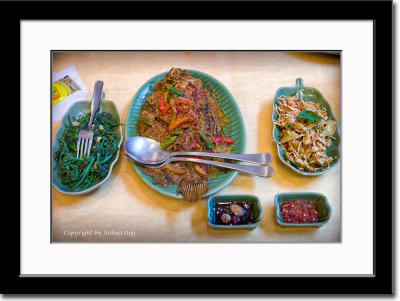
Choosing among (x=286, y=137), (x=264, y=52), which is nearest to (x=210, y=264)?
(x=286, y=137)

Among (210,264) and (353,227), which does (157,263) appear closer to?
(210,264)

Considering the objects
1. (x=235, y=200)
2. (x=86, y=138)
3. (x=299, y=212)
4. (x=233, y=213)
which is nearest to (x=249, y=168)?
(x=235, y=200)

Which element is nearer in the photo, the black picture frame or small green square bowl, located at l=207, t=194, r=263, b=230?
the black picture frame

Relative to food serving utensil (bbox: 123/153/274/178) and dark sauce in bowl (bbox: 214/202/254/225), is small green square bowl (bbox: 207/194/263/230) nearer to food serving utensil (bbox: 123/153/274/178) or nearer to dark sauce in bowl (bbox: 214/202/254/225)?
dark sauce in bowl (bbox: 214/202/254/225)

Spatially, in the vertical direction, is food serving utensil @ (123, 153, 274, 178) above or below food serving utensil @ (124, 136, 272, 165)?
below

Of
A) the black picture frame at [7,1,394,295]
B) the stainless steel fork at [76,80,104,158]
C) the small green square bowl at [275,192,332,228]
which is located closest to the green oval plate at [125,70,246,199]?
the stainless steel fork at [76,80,104,158]

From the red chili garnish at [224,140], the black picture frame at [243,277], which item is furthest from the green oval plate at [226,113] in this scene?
the black picture frame at [243,277]
